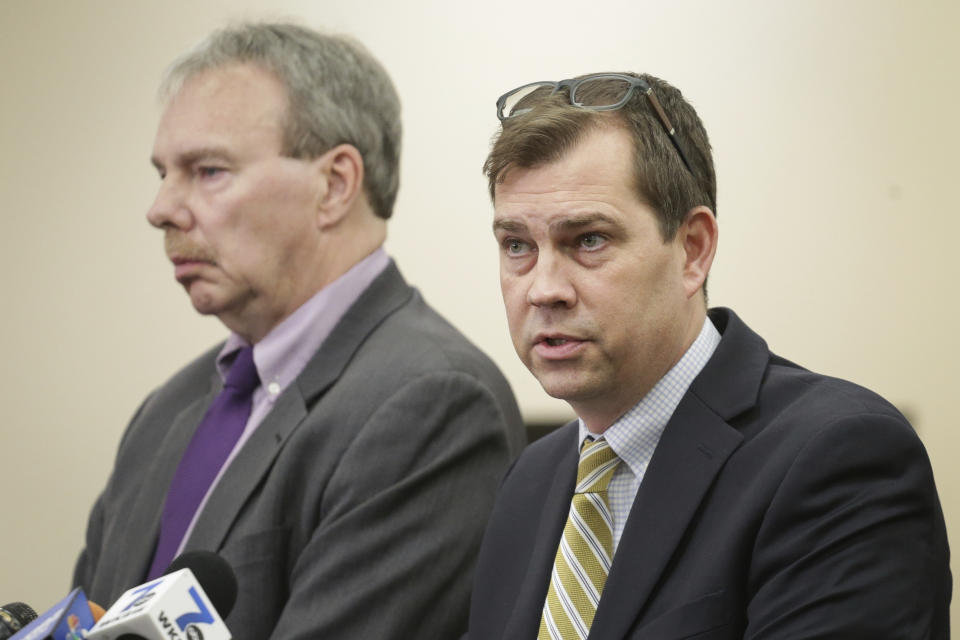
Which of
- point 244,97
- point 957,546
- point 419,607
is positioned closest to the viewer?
point 419,607

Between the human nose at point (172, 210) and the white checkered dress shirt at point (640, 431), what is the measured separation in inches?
44.0

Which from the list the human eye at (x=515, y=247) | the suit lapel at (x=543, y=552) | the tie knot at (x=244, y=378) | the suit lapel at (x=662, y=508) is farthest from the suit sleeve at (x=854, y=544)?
the tie knot at (x=244, y=378)

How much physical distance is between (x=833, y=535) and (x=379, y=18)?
269 cm

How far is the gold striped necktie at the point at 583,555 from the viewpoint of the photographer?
1568 millimetres

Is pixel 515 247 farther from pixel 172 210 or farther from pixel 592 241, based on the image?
pixel 172 210

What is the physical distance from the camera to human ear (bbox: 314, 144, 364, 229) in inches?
95.7

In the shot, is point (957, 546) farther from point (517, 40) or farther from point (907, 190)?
point (517, 40)

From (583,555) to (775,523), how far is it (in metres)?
0.31

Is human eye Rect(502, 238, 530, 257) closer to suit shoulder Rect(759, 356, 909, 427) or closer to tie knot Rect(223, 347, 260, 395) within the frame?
suit shoulder Rect(759, 356, 909, 427)

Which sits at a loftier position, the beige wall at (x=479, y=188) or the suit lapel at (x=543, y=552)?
the beige wall at (x=479, y=188)

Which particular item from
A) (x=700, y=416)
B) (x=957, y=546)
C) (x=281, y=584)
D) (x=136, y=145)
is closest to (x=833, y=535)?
(x=700, y=416)

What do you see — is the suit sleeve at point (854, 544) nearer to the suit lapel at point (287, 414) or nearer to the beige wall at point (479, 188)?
the suit lapel at point (287, 414)

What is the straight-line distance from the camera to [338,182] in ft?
8.10

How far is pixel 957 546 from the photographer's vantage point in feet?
9.65
